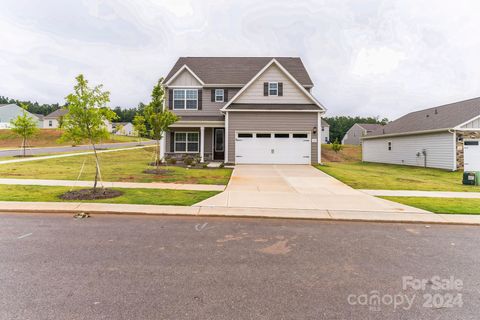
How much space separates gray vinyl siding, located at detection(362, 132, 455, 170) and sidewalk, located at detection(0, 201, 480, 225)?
16.0 metres

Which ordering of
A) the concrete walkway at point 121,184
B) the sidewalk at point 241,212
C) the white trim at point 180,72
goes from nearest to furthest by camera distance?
1. the sidewalk at point 241,212
2. the concrete walkway at point 121,184
3. the white trim at point 180,72

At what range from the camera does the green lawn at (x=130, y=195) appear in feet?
27.4

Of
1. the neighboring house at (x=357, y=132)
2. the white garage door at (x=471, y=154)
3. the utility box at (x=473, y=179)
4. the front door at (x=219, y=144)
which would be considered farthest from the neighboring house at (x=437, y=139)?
the neighboring house at (x=357, y=132)

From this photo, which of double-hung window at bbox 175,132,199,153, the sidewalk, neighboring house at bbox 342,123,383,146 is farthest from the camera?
neighboring house at bbox 342,123,383,146

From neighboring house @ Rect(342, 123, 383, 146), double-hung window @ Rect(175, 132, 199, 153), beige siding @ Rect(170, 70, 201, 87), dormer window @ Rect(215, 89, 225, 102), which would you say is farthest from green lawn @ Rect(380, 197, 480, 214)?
neighboring house @ Rect(342, 123, 383, 146)

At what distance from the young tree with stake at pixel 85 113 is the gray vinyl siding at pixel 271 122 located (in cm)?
1132

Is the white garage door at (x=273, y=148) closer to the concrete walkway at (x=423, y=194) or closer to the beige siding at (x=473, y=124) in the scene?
the concrete walkway at (x=423, y=194)

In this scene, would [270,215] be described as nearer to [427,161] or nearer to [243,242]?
[243,242]

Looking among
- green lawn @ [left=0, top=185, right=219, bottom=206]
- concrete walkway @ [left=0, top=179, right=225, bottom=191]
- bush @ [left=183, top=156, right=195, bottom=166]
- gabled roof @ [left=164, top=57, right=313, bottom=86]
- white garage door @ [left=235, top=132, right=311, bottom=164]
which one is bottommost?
green lawn @ [left=0, top=185, right=219, bottom=206]

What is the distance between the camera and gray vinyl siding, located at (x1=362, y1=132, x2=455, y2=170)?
2009 cm

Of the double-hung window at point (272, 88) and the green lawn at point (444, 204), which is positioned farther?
the double-hung window at point (272, 88)

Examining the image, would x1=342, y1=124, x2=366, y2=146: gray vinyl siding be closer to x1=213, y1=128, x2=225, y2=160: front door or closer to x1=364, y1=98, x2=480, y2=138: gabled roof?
x1=364, y1=98, x2=480, y2=138: gabled roof

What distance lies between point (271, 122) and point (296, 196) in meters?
11.1

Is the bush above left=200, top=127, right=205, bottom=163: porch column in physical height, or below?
below
